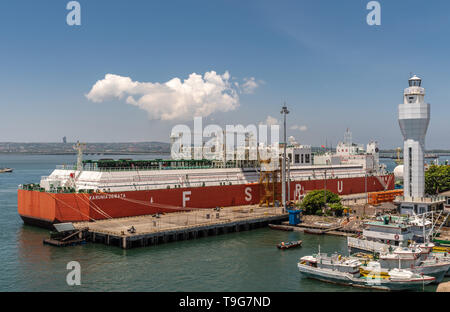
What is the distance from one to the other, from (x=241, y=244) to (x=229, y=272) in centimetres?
952

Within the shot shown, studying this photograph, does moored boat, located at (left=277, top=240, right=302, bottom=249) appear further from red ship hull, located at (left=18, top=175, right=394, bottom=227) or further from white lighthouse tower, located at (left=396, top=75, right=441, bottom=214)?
red ship hull, located at (left=18, top=175, right=394, bottom=227)

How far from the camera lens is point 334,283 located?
29.0m

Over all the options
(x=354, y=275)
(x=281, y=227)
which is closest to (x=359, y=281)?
(x=354, y=275)

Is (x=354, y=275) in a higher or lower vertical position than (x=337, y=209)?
lower

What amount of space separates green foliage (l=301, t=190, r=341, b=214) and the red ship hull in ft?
28.9

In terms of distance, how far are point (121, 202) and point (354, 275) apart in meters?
26.5

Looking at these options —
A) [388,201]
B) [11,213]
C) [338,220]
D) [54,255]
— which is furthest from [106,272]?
[388,201]

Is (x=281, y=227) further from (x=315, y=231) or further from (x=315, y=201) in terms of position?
(x=315, y=201)

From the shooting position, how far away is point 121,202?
4584 centimetres

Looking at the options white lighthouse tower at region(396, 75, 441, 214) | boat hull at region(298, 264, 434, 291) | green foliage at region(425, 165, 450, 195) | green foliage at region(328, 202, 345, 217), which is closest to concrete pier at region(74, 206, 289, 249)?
green foliage at region(328, 202, 345, 217)

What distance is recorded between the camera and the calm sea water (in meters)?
27.8

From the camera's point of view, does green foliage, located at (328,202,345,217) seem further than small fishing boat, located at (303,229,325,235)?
Yes
